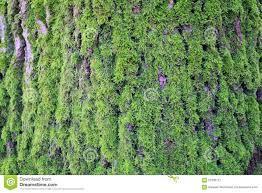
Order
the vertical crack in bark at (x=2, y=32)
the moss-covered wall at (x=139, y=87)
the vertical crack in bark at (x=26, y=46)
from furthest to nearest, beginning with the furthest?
1. the vertical crack in bark at (x=2, y=32)
2. the vertical crack in bark at (x=26, y=46)
3. the moss-covered wall at (x=139, y=87)

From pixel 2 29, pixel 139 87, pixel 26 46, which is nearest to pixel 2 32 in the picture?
pixel 2 29

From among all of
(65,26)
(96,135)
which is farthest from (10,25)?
(96,135)

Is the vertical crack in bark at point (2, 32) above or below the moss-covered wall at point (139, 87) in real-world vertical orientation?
above

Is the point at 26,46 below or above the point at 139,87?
above

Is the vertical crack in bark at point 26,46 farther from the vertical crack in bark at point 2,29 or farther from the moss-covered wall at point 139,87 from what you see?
the vertical crack in bark at point 2,29

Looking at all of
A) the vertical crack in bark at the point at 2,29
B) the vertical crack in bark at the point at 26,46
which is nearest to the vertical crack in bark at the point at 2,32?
the vertical crack in bark at the point at 2,29

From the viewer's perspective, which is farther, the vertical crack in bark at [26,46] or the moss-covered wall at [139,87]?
the vertical crack in bark at [26,46]

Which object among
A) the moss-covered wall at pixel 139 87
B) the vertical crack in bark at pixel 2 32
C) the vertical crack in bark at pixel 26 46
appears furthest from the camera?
the vertical crack in bark at pixel 2 32

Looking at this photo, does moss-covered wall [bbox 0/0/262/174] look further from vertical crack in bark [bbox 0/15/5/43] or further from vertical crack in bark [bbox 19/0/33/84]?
vertical crack in bark [bbox 0/15/5/43]

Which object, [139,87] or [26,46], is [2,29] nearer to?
[26,46]
